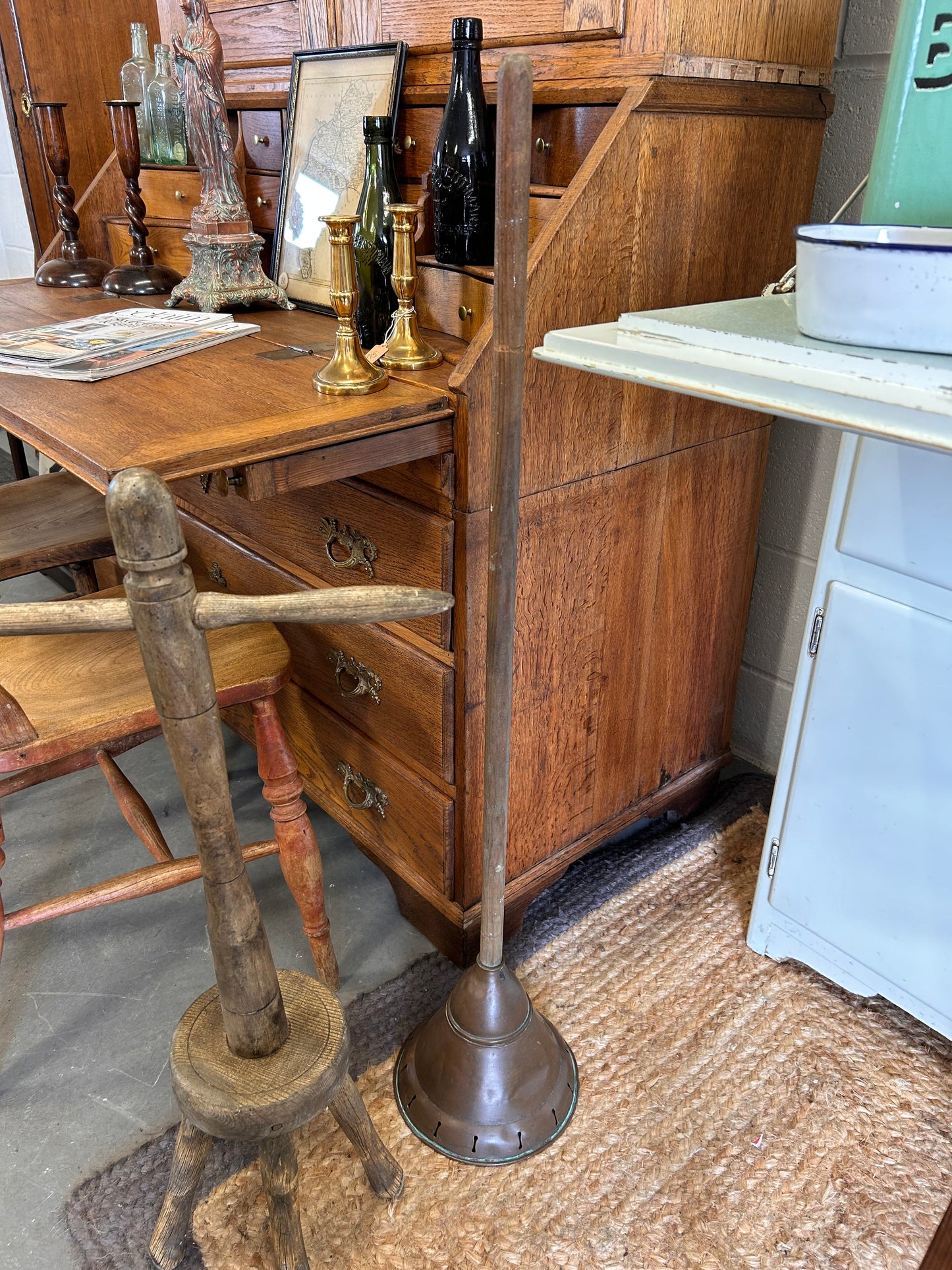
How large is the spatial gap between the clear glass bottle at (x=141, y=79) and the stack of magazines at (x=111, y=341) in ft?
1.76

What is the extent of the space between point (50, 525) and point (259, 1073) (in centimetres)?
105

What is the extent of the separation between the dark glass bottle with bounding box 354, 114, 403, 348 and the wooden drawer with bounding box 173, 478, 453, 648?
9.2 inches

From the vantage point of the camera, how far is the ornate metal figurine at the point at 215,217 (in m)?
1.32

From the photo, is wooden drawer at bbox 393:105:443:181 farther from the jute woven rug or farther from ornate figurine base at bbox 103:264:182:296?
the jute woven rug

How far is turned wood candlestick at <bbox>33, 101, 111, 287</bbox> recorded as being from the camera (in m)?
1.66

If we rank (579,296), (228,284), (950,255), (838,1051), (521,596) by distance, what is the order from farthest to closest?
(228,284) → (838,1051) → (521,596) → (579,296) → (950,255)

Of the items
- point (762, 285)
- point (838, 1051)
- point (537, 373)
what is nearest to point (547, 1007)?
point (838, 1051)

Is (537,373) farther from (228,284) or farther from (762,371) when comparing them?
(228,284)

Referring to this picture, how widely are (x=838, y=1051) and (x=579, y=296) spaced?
1.05 m

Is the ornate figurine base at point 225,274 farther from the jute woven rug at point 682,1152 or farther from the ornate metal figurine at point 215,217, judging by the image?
the jute woven rug at point 682,1152

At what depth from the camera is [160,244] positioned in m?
1.73

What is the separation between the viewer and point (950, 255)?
64 centimetres

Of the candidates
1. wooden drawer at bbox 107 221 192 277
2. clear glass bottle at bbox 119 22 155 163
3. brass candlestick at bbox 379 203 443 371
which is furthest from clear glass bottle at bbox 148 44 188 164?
brass candlestick at bbox 379 203 443 371

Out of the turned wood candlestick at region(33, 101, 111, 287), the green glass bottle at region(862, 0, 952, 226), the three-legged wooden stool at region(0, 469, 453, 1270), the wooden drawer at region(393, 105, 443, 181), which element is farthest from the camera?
the turned wood candlestick at region(33, 101, 111, 287)
